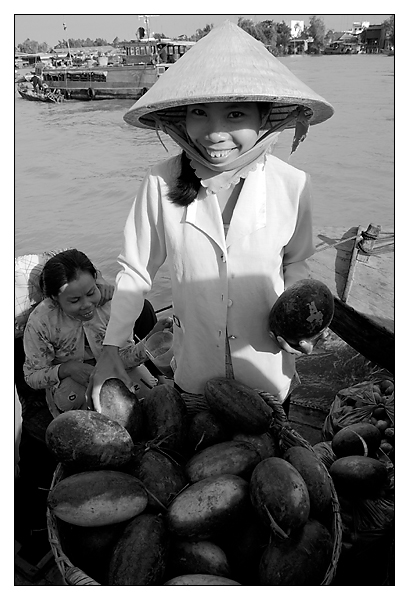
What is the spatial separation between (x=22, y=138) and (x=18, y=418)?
24.2 m

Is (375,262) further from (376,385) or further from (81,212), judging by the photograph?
(81,212)

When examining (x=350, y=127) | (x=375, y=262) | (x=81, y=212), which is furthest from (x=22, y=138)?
(x=375, y=262)

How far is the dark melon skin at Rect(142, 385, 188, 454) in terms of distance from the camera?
1.93 m

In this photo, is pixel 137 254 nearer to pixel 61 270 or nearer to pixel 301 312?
pixel 301 312

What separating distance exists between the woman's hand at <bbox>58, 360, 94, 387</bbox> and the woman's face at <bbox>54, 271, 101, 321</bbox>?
0.91ft

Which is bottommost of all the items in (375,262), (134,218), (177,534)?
(177,534)

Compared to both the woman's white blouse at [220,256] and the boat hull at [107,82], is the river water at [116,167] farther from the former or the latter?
the woman's white blouse at [220,256]

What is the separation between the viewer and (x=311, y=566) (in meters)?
1.54

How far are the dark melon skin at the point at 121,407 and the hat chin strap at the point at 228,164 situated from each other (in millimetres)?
869

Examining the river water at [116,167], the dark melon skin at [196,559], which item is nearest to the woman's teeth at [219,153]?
the dark melon skin at [196,559]

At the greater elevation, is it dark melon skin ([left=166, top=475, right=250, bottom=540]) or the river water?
the river water

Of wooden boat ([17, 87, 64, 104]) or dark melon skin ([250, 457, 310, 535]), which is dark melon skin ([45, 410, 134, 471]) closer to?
dark melon skin ([250, 457, 310, 535])

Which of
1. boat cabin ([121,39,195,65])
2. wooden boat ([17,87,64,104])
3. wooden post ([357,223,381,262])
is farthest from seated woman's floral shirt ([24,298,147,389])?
wooden boat ([17,87,64,104])

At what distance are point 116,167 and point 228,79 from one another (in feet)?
62.2
